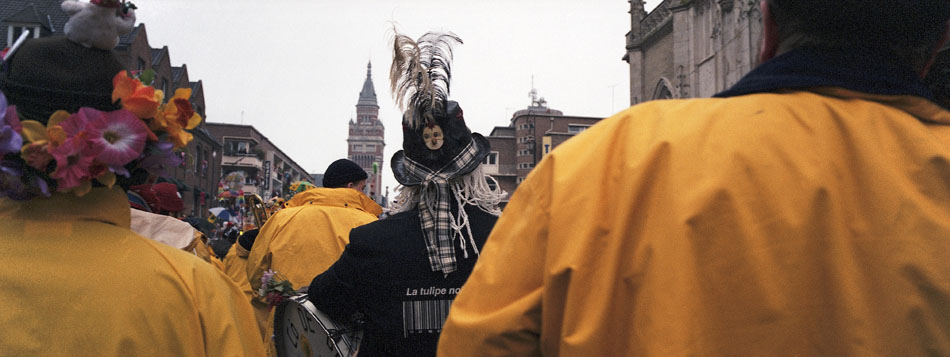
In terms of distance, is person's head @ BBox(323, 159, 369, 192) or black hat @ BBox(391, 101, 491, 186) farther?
person's head @ BBox(323, 159, 369, 192)

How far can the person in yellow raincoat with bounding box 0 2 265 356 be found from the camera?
1.73 metres

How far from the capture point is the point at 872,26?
3.93 feet

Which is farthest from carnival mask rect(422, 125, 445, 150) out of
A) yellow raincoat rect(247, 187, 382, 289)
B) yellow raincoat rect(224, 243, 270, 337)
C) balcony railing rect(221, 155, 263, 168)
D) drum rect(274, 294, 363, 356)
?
balcony railing rect(221, 155, 263, 168)

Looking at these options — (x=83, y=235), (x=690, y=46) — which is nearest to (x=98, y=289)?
(x=83, y=235)

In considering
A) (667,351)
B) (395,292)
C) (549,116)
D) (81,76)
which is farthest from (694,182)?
(549,116)

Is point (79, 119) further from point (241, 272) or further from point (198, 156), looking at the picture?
point (198, 156)

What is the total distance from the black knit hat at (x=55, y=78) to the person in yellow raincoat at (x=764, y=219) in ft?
4.58

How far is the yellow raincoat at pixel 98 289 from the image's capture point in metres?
1.73

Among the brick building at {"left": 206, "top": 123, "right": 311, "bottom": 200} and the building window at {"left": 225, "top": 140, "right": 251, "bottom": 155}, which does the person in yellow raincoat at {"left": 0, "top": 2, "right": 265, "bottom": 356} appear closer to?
the brick building at {"left": 206, "top": 123, "right": 311, "bottom": 200}

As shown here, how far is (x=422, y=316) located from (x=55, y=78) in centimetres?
165

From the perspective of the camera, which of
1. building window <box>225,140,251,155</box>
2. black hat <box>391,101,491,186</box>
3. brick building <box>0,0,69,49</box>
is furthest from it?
building window <box>225,140,251,155</box>

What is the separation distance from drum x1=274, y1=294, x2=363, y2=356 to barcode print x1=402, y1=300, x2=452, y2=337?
324 millimetres

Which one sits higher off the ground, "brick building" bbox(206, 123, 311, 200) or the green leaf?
"brick building" bbox(206, 123, 311, 200)

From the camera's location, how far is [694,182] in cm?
113
